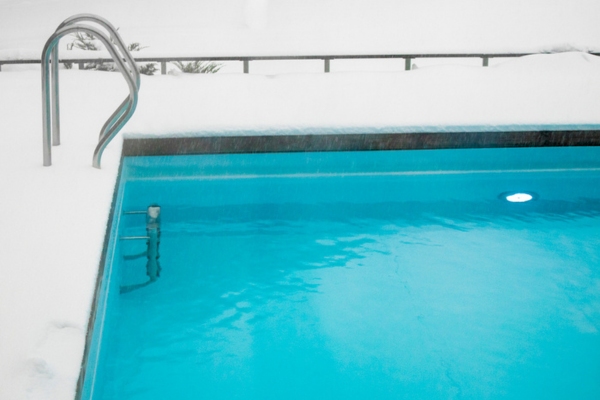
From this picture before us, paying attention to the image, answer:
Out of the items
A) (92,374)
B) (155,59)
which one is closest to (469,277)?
(92,374)

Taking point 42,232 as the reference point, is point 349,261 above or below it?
below

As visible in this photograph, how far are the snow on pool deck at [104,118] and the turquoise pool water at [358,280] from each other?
21 centimetres

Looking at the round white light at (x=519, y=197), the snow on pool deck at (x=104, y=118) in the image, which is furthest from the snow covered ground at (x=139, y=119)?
the round white light at (x=519, y=197)

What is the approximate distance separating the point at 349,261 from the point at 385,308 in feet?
1.34

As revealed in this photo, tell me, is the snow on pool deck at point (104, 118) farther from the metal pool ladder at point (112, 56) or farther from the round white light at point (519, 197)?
the round white light at point (519, 197)

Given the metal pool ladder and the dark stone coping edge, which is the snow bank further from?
the metal pool ladder

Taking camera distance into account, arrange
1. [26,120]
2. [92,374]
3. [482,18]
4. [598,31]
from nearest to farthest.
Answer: [92,374]
[26,120]
[598,31]
[482,18]

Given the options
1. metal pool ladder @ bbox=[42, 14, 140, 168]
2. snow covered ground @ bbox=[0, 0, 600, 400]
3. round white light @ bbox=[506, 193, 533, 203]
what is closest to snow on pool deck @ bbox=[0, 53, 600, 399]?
snow covered ground @ bbox=[0, 0, 600, 400]

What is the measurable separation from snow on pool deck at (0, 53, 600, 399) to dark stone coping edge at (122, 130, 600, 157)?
0.04 meters

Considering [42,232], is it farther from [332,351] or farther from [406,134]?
[406,134]

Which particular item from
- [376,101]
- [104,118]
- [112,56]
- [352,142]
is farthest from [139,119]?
[376,101]

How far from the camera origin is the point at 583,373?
196 centimetres

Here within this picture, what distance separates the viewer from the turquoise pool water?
1.92 metres

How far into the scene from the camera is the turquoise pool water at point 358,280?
1.92 meters
